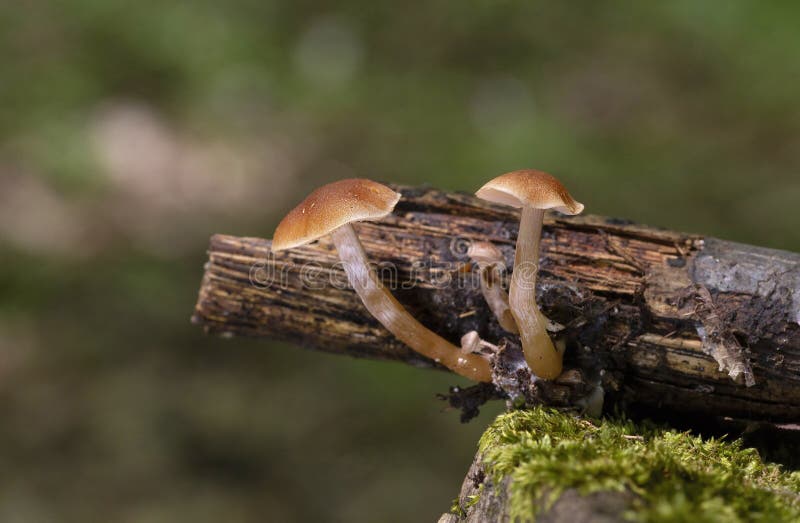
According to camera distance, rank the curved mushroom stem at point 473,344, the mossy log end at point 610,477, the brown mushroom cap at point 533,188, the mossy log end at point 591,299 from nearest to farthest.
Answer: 1. the mossy log end at point 610,477
2. the brown mushroom cap at point 533,188
3. the mossy log end at point 591,299
4. the curved mushroom stem at point 473,344

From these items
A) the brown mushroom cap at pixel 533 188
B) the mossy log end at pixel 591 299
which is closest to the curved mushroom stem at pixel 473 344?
the mossy log end at pixel 591 299

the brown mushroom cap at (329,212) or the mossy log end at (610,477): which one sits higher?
the brown mushroom cap at (329,212)

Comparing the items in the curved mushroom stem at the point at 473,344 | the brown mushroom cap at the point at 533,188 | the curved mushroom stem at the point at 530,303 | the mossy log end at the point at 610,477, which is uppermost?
the brown mushroom cap at the point at 533,188

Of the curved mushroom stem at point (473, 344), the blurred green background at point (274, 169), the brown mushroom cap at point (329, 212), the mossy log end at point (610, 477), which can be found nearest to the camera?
the mossy log end at point (610, 477)

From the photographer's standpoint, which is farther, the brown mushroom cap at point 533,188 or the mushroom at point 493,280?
the mushroom at point 493,280

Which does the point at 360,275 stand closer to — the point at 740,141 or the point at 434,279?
the point at 434,279

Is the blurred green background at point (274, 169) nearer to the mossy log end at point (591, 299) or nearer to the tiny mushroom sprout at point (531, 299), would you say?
the mossy log end at point (591, 299)

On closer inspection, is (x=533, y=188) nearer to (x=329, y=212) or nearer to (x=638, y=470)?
(x=329, y=212)
